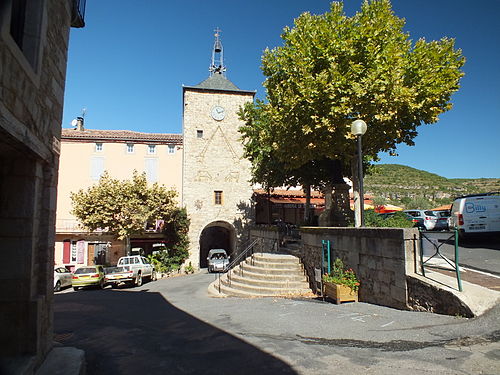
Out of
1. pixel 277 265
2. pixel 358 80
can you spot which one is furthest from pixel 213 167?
pixel 358 80

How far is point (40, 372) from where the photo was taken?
407 cm

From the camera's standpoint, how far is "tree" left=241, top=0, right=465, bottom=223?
10273 millimetres

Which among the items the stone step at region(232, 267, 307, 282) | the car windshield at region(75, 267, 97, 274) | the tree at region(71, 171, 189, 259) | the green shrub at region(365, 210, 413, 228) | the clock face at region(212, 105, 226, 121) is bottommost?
the car windshield at region(75, 267, 97, 274)

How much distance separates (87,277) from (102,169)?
1176 centimetres

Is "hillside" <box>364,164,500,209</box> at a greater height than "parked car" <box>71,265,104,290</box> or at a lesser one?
greater

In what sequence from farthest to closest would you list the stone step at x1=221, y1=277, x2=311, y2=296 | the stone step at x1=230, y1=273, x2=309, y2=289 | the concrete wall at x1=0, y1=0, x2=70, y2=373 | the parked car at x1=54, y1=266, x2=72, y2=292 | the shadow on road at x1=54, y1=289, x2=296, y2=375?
the parked car at x1=54, y1=266, x2=72, y2=292
the stone step at x1=230, y1=273, x2=309, y2=289
the stone step at x1=221, y1=277, x2=311, y2=296
the shadow on road at x1=54, y1=289, x2=296, y2=375
the concrete wall at x1=0, y1=0, x2=70, y2=373

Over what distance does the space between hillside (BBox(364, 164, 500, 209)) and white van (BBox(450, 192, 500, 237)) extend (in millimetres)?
37125

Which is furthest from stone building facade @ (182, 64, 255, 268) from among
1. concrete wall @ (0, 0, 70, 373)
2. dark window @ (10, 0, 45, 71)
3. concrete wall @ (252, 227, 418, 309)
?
dark window @ (10, 0, 45, 71)

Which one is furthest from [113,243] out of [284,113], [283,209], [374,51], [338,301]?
[374,51]

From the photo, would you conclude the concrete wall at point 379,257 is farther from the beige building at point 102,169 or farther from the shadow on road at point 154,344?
the beige building at point 102,169

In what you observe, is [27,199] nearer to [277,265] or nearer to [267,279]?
[267,279]

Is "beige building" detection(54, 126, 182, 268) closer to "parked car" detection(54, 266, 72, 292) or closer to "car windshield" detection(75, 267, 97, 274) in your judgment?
"parked car" detection(54, 266, 72, 292)

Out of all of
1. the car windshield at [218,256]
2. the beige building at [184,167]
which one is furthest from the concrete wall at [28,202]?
the beige building at [184,167]

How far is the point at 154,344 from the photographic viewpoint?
6.31 metres
